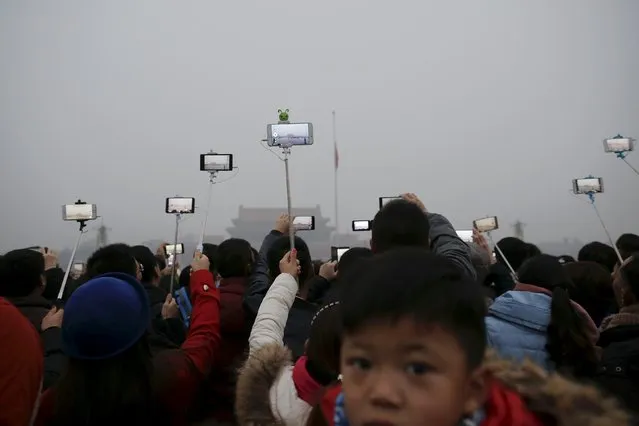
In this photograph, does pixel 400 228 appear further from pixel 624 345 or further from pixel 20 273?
pixel 20 273

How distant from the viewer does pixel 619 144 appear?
19.3ft

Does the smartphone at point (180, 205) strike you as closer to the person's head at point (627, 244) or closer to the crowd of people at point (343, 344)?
the crowd of people at point (343, 344)

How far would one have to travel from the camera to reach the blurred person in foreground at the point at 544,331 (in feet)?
5.96

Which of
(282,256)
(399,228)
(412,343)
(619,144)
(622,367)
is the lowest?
(622,367)

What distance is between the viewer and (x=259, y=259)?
277 centimetres

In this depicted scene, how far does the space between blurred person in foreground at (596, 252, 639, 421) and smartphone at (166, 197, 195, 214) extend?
3.58 m

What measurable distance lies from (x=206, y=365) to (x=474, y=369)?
108 cm

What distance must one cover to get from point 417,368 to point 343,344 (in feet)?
0.45

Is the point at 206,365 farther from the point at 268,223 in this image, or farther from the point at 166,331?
the point at 268,223

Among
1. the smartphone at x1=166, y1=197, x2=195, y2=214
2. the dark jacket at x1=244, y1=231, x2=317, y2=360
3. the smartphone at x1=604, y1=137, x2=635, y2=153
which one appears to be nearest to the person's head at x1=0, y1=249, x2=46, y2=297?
the dark jacket at x1=244, y1=231, x2=317, y2=360

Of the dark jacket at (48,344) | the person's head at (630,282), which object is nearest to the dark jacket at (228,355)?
the dark jacket at (48,344)

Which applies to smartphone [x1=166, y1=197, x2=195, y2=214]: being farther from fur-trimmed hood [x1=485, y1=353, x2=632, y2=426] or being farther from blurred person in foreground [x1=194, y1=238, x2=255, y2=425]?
fur-trimmed hood [x1=485, y1=353, x2=632, y2=426]

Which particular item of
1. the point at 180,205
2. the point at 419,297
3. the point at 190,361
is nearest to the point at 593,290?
the point at 190,361

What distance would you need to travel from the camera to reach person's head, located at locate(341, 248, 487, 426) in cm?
80
